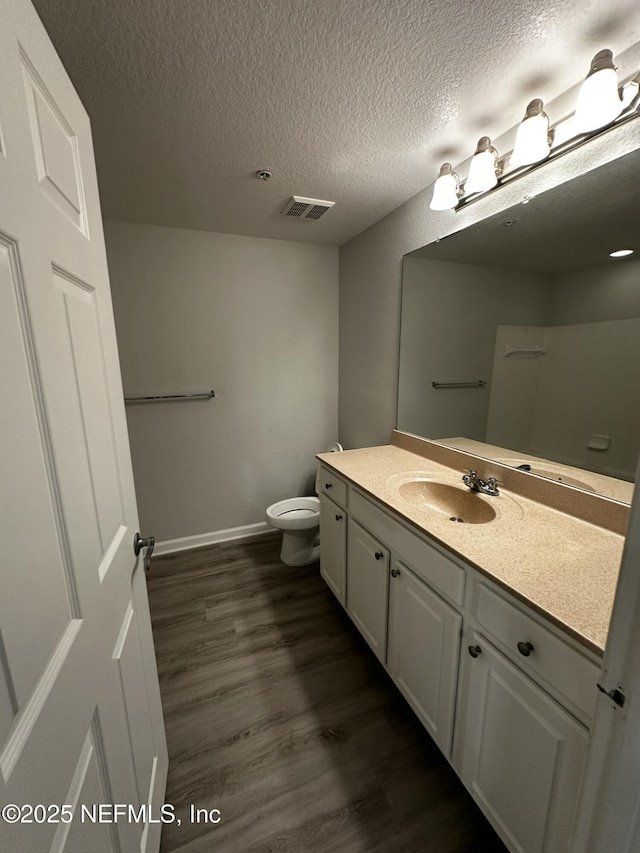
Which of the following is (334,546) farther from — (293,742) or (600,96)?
A: (600,96)

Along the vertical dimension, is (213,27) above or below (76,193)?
above

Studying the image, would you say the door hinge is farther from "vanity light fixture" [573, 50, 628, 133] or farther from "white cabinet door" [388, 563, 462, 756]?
"vanity light fixture" [573, 50, 628, 133]

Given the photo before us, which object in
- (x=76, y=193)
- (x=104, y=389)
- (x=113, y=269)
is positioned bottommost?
(x=104, y=389)

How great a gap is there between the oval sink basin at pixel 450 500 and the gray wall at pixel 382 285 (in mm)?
648

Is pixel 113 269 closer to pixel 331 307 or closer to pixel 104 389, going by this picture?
pixel 331 307

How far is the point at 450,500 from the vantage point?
153 cm

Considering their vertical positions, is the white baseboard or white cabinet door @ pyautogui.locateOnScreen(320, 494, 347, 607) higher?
white cabinet door @ pyautogui.locateOnScreen(320, 494, 347, 607)

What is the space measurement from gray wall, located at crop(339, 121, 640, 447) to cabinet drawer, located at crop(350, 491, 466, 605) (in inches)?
32.9

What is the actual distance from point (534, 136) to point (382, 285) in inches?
42.5

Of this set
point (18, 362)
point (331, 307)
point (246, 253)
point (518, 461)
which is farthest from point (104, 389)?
point (331, 307)

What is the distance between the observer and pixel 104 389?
81 centimetres

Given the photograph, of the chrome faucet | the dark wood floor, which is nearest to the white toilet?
the dark wood floor

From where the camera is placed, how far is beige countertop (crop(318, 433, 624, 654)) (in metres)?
0.75

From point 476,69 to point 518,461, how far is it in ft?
4.50
